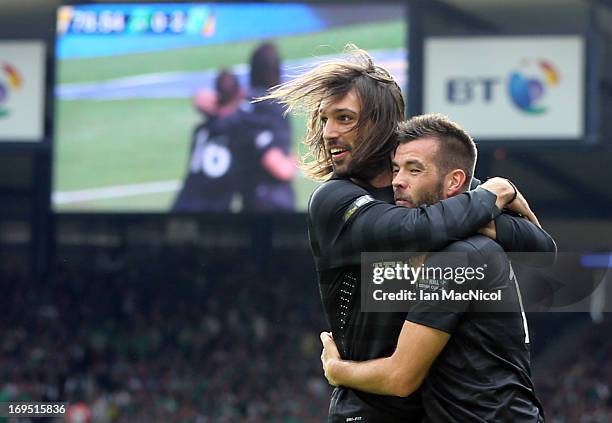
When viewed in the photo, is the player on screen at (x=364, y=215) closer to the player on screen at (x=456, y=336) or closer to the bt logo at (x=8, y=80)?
the player on screen at (x=456, y=336)

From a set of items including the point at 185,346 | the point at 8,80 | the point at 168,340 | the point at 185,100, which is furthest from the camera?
the point at 168,340

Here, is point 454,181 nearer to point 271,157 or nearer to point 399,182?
point 399,182

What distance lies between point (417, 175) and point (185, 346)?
17129mm

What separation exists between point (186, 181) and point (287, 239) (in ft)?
14.4

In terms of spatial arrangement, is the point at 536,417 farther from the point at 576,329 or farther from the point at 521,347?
the point at 576,329

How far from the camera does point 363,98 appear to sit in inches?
136

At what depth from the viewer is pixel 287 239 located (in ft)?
70.5

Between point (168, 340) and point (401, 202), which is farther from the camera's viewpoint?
point (168, 340)

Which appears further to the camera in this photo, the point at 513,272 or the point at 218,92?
the point at 218,92

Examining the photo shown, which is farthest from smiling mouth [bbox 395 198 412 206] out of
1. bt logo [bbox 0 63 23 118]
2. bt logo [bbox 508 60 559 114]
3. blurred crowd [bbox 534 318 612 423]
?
bt logo [bbox 0 63 23 118]

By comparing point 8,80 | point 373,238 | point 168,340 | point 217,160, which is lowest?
point 168,340

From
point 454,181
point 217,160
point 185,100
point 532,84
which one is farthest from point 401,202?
point 185,100

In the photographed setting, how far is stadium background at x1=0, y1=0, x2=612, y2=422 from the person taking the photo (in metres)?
18.1

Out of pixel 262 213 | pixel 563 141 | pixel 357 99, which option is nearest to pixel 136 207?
pixel 262 213
